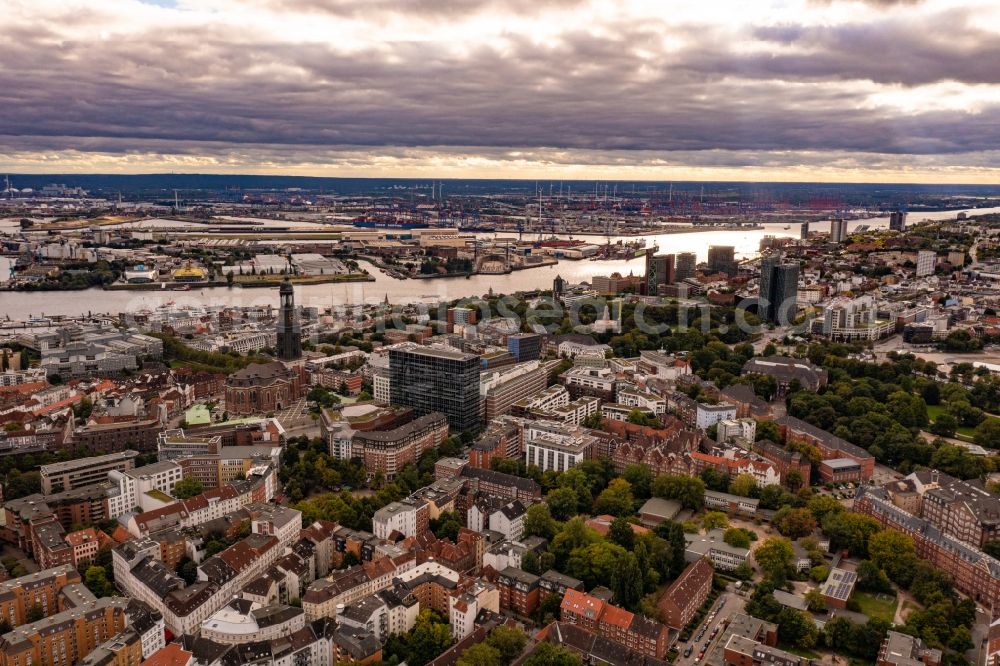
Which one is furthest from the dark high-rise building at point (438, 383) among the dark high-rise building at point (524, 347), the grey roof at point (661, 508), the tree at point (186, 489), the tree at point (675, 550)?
the tree at point (675, 550)

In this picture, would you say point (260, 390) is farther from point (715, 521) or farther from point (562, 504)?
point (715, 521)

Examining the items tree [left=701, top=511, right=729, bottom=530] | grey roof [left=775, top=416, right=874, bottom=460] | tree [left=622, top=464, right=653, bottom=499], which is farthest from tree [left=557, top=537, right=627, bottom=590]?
grey roof [left=775, top=416, right=874, bottom=460]

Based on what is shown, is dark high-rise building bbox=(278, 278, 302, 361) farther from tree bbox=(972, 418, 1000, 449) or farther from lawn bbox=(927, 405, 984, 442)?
tree bbox=(972, 418, 1000, 449)

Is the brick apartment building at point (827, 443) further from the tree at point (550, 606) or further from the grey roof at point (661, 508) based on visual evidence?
the tree at point (550, 606)

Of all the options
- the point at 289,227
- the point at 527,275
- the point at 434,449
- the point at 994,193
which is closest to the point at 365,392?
the point at 434,449

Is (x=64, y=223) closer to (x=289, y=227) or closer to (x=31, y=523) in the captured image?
(x=289, y=227)

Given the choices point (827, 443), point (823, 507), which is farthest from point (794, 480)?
point (827, 443)

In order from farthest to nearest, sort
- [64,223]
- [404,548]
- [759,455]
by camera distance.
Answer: [64,223] → [759,455] → [404,548]
